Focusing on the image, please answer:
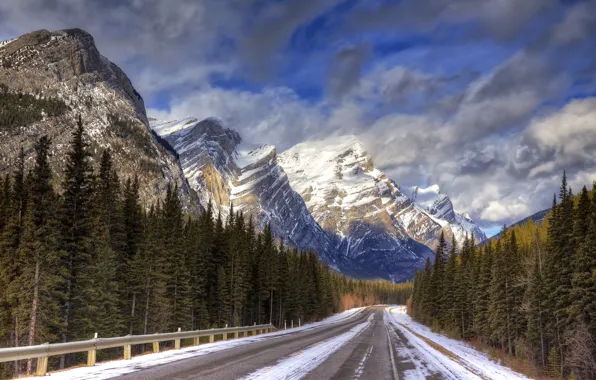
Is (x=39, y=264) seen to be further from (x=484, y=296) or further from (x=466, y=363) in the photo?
(x=484, y=296)

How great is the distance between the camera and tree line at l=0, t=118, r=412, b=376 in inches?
1067

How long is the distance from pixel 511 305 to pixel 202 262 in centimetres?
3678

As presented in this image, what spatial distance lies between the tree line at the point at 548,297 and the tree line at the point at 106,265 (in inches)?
1146

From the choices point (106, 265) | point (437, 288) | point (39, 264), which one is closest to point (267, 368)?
point (39, 264)

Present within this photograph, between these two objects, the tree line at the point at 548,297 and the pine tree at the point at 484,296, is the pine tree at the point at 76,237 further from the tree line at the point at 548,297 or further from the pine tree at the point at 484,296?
the pine tree at the point at 484,296

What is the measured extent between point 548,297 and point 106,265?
4011 cm

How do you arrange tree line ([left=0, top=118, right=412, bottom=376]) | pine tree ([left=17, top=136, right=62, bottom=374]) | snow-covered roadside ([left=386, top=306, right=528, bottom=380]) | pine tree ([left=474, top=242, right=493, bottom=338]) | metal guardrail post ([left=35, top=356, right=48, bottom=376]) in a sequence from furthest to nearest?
pine tree ([left=474, top=242, right=493, bottom=338])
tree line ([left=0, top=118, right=412, bottom=376])
pine tree ([left=17, top=136, right=62, bottom=374])
snow-covered roadside ([left=386, top=306, right=528, bottom=380])
metal guardrail post ([left=35, top=356, right=48, bottom=376])

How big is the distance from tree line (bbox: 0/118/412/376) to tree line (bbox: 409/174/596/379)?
29117 millimetres

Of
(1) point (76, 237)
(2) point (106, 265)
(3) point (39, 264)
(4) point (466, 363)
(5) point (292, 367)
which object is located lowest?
(4) point (466, 363)

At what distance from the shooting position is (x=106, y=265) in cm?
3494

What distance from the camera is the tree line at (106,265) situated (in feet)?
88.9

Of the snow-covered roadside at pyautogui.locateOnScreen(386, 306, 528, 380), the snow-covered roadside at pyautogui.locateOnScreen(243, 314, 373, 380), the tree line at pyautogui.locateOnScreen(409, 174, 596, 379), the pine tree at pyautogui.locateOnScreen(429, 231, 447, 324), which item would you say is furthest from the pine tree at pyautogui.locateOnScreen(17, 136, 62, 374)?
the pine tree at pyautogui.locateOnScreen(429, 231, 447, 324)

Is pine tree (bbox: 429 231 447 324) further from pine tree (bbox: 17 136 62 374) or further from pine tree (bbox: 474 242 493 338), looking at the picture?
pine tree (bbox: 17 136 62 374)

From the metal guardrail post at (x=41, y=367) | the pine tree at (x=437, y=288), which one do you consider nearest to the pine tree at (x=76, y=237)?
the metal guardrail post at (x=41, y=367)
